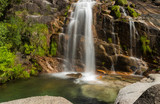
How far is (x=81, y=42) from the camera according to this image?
1814cm

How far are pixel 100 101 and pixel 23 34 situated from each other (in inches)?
516

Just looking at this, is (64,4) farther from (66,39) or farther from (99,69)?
(99,69)

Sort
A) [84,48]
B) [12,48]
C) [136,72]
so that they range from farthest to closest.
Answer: [84,48]
[136,72]
[12,48]

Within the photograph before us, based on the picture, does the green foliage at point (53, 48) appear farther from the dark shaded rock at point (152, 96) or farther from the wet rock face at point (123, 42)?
the dark shaded rock at point (152, 96)

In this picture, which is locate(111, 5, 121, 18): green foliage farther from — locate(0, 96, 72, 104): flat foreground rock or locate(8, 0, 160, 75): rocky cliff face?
locate(0, 96, 72, 104): flat foreground rock

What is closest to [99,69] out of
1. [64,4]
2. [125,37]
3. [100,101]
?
[125,37]

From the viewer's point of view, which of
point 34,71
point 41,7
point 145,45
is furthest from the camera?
point 41,7

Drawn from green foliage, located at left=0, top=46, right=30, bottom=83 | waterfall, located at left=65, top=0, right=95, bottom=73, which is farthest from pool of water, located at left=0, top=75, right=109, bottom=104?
waterfall, located at left=65, top=0, right=95, bottom=73

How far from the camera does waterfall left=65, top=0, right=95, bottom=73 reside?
17516 mm

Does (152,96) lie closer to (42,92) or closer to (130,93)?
(130,93)

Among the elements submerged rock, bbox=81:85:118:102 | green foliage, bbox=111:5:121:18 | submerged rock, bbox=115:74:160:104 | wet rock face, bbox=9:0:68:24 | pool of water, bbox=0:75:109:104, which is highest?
wet rock face, bbox=9:0:68:24

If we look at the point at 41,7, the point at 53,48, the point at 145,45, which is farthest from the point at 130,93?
the point at 41,7

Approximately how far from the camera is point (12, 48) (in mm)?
13547

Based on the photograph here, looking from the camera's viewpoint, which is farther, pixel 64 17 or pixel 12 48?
pixel 64 17
